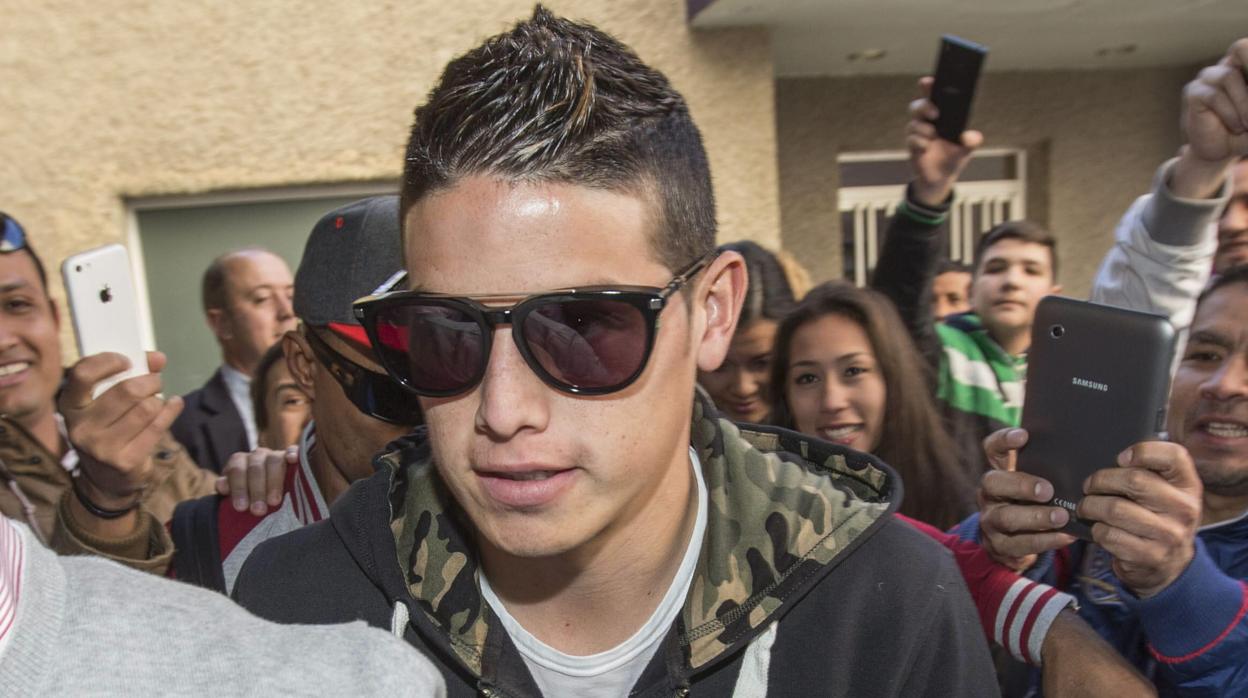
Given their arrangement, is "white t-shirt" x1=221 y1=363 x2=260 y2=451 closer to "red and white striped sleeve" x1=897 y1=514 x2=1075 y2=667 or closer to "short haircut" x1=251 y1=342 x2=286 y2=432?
"short haircut" x1=251 y1=342 x2=286 y2=432

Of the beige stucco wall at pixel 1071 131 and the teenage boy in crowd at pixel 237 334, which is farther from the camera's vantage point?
the beige stucco wall at pixel 1071 131

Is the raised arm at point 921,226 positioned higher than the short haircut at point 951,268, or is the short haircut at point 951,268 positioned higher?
the raised arm at point 921,226

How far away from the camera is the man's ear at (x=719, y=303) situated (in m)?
1.49

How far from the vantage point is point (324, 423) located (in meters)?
2.27

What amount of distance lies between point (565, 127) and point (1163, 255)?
6.29 ft

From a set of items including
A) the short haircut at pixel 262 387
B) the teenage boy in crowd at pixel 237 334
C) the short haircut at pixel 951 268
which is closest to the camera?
the short haircut at pixel 262 387

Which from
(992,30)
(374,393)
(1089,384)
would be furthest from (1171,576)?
(992,30)

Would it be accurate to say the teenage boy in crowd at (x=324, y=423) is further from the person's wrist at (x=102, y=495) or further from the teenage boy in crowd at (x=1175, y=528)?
the teenage boy in crowd at (x=1175, y=528)

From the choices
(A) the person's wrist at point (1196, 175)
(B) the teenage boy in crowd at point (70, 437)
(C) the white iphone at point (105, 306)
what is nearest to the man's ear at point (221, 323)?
(B) the teenage boy in crowd at point (70, 437)

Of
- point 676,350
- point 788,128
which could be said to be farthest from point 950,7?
point 676,350

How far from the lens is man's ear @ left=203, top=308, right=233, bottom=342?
4723 millimetres

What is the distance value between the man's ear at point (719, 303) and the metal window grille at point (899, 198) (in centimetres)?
715

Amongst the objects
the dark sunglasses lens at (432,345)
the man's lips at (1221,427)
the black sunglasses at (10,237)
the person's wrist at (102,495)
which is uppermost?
the black sunglasses at (10,237)

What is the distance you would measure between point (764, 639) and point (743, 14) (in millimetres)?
5498
